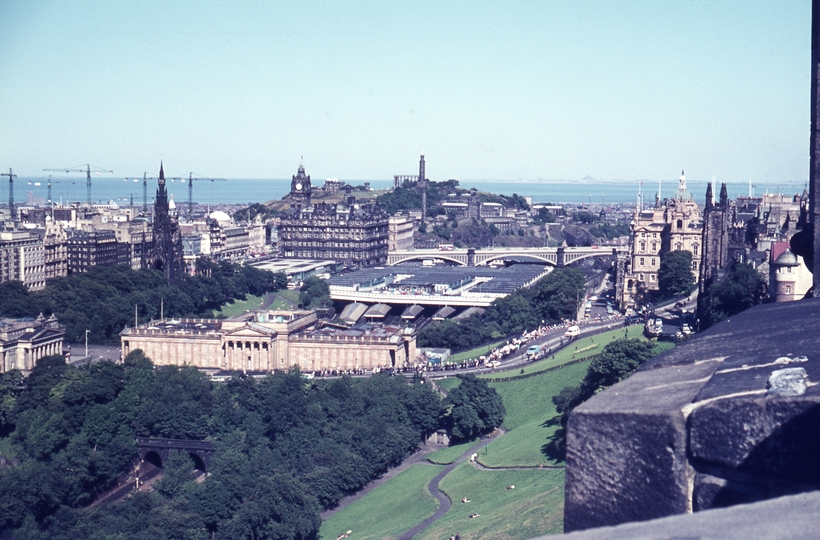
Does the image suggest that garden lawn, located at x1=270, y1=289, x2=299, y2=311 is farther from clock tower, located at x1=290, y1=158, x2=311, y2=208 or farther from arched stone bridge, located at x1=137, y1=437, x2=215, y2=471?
clock tower, located at x1=290, y1=158, x2=311, y2=208

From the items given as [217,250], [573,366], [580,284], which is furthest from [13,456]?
[217,250]

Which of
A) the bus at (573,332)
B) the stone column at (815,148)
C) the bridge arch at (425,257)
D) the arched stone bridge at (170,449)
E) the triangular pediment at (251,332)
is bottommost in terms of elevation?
the arched stone bridge at (170,449)

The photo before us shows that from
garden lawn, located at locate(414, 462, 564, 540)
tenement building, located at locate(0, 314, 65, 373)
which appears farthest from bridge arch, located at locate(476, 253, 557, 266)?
garden lawn, located at locate(414, 462, 564, 540)

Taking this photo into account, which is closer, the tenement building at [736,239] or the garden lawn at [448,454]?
the garden lawn at [448,454]

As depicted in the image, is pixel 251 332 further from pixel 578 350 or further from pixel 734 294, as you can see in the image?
pixel 734 294

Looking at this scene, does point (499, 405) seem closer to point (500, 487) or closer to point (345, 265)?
point (500, 487)

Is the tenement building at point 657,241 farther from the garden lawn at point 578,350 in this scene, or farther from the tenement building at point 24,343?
the tenement building at point 24,343

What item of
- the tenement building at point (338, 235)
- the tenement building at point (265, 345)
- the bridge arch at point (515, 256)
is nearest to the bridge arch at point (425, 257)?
the tenement building at point (338, 235)
